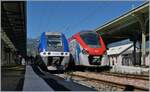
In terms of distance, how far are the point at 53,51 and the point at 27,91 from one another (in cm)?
1650

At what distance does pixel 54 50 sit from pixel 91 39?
2.77m

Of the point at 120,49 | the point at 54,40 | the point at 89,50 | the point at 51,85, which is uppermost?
the point at 120,49

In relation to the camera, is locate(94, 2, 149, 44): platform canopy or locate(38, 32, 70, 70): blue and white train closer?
locate(38, 32, 70, 70): blue and white train

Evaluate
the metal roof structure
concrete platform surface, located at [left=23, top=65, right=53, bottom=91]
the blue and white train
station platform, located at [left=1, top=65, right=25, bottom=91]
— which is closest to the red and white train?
the blue and white train

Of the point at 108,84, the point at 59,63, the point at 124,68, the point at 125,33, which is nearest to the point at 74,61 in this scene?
the point at 59,63

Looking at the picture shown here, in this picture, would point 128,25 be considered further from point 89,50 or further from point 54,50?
point 89,50

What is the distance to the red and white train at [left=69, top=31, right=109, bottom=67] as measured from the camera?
28.5 metres

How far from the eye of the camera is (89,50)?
1123 inches

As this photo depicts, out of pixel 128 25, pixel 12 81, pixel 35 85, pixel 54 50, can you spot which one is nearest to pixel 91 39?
pixel 54 50

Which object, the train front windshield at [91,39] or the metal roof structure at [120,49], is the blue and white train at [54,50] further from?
Answer: the metal roof structure at [120,49]

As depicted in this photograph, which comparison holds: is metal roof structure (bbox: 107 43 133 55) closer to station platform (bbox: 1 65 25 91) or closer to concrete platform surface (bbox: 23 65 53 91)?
station platform (bbox: 1 65 25 91)

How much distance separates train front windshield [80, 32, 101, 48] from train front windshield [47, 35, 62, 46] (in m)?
1.73

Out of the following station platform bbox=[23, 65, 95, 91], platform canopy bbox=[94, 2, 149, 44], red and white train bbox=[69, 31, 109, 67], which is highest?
platform canopy bbox=[94, 2, 149, 44]

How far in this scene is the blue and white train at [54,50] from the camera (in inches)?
1152
